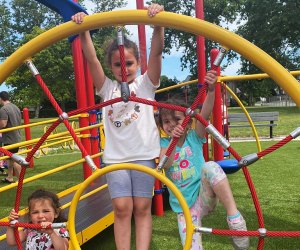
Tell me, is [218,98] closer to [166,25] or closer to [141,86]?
[141,86]

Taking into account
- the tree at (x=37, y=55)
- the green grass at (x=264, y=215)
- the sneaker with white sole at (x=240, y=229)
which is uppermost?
the tree at (x=37, y=55)

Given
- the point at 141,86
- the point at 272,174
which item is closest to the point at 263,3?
Answer: the point at 272,174

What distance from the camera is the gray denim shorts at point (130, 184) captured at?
1820 millimetres

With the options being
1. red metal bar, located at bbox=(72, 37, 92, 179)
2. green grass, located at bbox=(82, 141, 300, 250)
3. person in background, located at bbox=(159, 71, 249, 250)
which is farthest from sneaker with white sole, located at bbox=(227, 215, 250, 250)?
red metal bar, located at bbox=(72, 37, 92, 179)

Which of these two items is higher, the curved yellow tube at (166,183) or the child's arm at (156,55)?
the child's arm at (156,55)

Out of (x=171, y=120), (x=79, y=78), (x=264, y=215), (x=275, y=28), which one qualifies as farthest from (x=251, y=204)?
(x=275, y=28)

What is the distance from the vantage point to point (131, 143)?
179 centimetres

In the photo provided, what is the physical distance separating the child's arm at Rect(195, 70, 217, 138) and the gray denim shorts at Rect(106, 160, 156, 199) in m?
0.32

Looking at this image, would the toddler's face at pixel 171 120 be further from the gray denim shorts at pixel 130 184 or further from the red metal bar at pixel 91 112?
the red metal bar at pixel 91 112

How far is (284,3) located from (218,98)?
2229 cm

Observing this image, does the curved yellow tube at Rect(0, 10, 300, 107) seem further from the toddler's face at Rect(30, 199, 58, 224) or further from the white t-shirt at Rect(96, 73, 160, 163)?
the toddler's face at Rect(30, 199, 58, 224)

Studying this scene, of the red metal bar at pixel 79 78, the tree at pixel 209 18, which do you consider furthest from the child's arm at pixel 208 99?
the tree at pixel 209 18

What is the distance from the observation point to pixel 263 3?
79.7 feet

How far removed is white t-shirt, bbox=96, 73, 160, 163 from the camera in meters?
1.79
